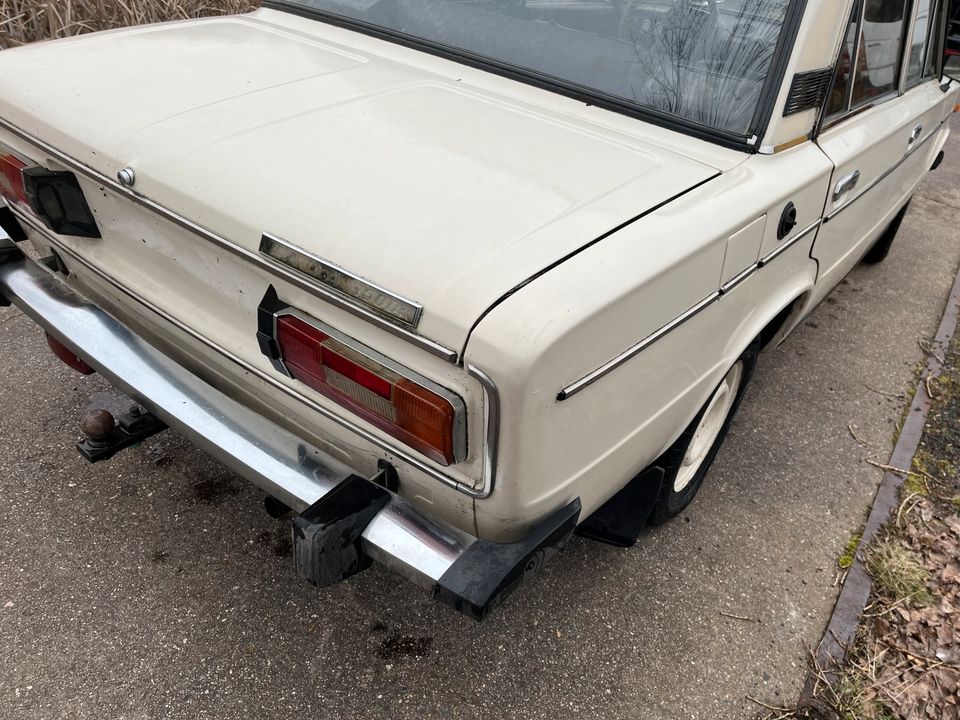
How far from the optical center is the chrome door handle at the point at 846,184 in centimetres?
222

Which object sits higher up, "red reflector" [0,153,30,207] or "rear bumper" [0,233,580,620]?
"red reflector" [0,153,30,207]

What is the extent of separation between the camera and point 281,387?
1638 mm

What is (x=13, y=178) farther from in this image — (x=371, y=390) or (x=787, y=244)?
(x=787, y=244)

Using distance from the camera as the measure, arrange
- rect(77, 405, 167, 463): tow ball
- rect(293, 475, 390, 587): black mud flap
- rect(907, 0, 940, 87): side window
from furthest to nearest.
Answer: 1. rect(907, 0, 940, 87): side window
2. rect(77, 405, 167, 463): tow ball
3. rect(293, 475, 390, 587): black mud flap

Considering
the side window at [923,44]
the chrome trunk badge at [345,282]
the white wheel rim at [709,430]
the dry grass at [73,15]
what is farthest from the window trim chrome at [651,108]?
the dry grass at [73,15]

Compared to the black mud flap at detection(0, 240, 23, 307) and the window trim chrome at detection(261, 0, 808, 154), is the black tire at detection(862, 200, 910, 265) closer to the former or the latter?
the window trim chrome at detection(261, 0, 808, 154)

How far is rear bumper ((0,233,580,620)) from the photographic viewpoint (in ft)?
4.79

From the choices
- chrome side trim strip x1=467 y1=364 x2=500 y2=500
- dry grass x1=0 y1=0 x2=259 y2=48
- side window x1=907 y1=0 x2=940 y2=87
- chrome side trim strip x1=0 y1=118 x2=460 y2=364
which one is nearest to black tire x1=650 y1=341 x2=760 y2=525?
chrome side trim strip x1=467 y1=364 x2=500 y2=500

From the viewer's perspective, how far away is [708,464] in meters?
2.63

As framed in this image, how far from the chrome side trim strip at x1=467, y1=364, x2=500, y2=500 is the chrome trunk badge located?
0.52ft

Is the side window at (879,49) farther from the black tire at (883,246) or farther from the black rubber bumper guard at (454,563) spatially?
the black tire at (883,246)

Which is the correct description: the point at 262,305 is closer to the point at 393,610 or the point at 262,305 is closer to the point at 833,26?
the point at 393,610

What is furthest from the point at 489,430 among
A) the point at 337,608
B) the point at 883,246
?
the point at 883,246

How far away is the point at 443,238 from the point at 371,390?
12.9 inches
